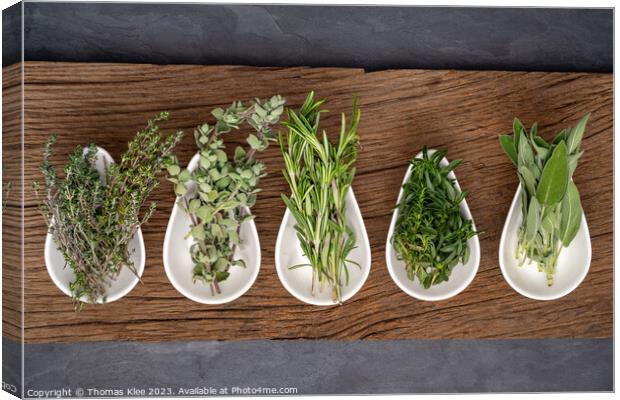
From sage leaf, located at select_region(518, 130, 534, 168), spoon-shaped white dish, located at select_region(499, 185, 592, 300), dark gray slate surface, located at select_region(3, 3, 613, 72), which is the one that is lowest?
spoon-shaped white dish, located at select_region(499, 185, 592, 300)

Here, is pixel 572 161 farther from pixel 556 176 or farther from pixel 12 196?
pixel 12 196

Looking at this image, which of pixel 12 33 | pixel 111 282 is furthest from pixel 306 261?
pixel 12 33

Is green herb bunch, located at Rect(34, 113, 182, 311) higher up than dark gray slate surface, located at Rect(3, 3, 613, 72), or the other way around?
dark gray slate surface, located at Rect(3, 3, 613, 72)

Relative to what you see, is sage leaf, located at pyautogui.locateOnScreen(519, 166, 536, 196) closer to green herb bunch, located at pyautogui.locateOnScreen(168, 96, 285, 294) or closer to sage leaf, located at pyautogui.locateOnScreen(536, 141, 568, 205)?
sage leaf, located at pyautogui.locateOnScreen(536, 141, 568, 205)

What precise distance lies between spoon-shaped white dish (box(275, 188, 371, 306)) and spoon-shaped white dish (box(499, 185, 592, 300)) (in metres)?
0.28

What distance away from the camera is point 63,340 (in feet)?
3.77

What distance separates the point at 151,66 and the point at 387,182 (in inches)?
21.1

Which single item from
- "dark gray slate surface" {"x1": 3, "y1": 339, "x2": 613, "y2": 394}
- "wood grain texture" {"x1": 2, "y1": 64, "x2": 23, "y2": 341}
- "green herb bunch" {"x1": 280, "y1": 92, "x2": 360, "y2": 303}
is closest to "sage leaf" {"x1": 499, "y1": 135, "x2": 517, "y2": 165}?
"green herb bunch" {"x1": 280, "y1": 92, "x2": 360, "y2": 303}

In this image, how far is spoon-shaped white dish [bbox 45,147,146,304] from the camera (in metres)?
1.10

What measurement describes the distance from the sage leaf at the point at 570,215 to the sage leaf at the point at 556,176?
0.16ft

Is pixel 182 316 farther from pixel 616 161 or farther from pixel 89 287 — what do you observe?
pixel 616 161

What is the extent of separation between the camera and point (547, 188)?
107 cm

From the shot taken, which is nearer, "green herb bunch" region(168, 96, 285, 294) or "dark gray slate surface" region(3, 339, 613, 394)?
"green herb bunch" region(168, 96, 285, 294)

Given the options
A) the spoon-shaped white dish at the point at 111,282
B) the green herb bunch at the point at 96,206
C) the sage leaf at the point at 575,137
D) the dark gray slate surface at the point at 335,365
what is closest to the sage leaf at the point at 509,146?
the sage leaf at the point at 575,137
